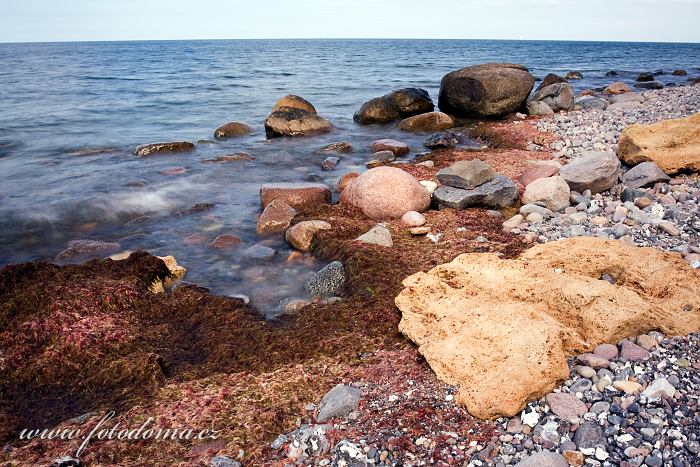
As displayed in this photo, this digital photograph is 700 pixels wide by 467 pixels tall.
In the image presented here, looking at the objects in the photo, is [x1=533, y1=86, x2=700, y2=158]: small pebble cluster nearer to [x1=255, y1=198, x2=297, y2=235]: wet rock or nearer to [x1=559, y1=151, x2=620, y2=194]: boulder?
[x1=559, y1=151, x2=620, y2=194]: boulder

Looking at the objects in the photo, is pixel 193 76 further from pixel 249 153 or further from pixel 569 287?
pixel 569 287

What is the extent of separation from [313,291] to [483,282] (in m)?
2.32

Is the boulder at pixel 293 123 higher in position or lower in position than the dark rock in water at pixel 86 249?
higher

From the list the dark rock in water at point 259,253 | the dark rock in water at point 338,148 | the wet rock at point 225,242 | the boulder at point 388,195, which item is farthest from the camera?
the dark rock in water at point 338,148

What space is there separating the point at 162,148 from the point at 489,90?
38.7ft

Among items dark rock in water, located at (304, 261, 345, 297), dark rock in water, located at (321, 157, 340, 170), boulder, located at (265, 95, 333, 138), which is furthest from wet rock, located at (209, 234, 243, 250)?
boulder, located at (265, 95, 333, 138)

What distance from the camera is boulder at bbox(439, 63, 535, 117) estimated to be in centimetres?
1850

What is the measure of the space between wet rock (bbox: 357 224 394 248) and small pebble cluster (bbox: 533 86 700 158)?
673cm

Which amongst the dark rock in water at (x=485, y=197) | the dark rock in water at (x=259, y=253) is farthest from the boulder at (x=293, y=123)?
the dark rock in water at (x=259, y=253)

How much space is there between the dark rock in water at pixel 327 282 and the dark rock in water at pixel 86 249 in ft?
12.4

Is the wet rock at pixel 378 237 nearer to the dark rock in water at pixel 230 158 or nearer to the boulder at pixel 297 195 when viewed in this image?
the boulder at pixel 297 195

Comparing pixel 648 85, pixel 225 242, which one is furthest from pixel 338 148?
pixel 648 85

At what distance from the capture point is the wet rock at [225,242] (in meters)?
8.15

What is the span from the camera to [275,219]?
8789 mm
